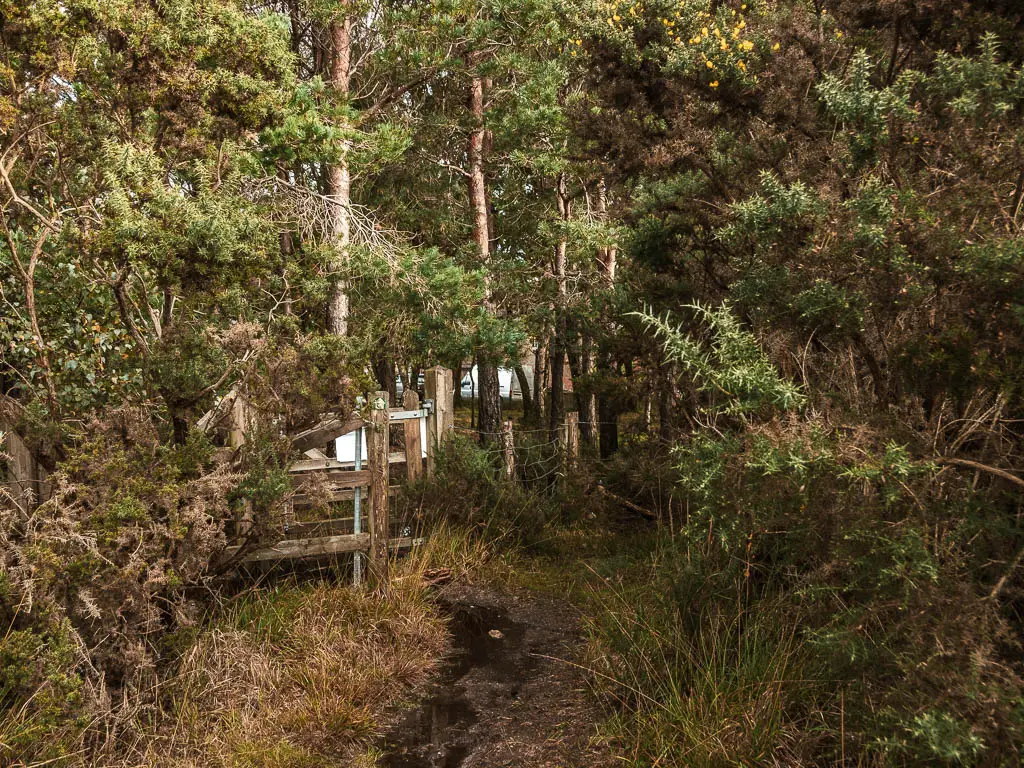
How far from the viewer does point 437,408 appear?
8.77 m

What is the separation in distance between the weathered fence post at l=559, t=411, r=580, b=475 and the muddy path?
8.68ft

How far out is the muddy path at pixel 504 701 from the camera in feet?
15.7

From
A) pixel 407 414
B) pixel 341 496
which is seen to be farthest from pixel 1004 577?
pixel 341 496

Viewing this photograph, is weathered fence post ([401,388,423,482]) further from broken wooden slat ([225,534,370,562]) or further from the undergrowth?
the undergrowth

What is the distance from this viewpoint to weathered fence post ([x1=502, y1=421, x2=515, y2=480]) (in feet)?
31.3

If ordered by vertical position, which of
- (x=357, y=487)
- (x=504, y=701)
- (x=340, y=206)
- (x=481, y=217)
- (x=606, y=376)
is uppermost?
(x=481, y=217)

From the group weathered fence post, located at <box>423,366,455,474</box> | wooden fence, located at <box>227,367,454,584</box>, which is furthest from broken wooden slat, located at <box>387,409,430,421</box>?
weathered fence post, located at <box>423,366,455,474</box>

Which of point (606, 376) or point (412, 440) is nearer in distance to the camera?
point (412, 440)

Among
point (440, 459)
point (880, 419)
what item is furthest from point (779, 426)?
point (440, 459)

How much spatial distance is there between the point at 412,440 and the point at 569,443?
104 inches

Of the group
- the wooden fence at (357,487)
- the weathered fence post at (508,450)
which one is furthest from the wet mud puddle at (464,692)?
the weathered fence post at (508,450)

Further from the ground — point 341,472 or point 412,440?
point 412,440

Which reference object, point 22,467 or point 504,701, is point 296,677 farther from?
point 22,467

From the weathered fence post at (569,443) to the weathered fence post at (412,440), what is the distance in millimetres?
2301
